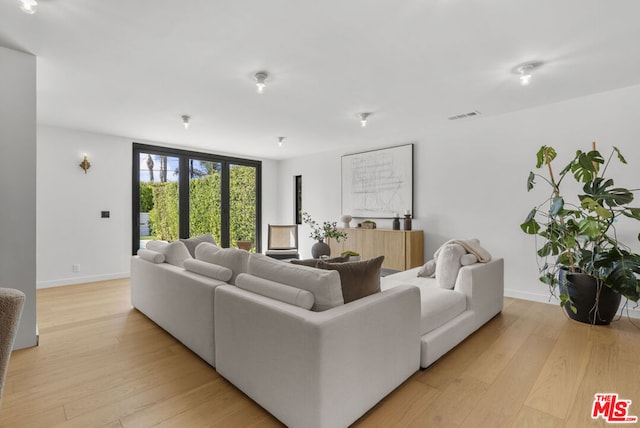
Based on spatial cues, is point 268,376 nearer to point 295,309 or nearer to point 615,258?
point 295,309

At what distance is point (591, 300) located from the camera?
2955 mm

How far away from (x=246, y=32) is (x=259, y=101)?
1.31m

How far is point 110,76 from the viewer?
2.83m

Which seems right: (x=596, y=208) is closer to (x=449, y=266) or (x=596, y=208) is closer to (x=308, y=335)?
(x=449, y=266)

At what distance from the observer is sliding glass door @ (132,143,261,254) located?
17.5 ft

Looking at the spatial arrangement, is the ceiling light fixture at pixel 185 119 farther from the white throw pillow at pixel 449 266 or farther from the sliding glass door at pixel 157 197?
the white throw pillow at pixel 449 266

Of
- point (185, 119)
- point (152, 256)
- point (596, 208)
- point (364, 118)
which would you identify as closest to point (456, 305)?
point (596, 208)

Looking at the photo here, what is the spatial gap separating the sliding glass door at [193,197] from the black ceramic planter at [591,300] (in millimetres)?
4661

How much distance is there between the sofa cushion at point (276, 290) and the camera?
1658 mm

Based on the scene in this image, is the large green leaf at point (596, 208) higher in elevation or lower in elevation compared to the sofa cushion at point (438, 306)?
higher

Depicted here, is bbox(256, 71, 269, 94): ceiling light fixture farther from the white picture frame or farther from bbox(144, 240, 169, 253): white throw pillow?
the white picture frame

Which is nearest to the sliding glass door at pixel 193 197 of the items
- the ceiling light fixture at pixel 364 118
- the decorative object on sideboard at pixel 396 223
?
the decorative object on sideboard at pixel 396 223

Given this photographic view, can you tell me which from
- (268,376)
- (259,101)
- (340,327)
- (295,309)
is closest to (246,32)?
(259,101)

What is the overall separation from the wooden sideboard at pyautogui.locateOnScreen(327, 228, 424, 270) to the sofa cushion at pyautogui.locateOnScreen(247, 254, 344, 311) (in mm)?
2930
